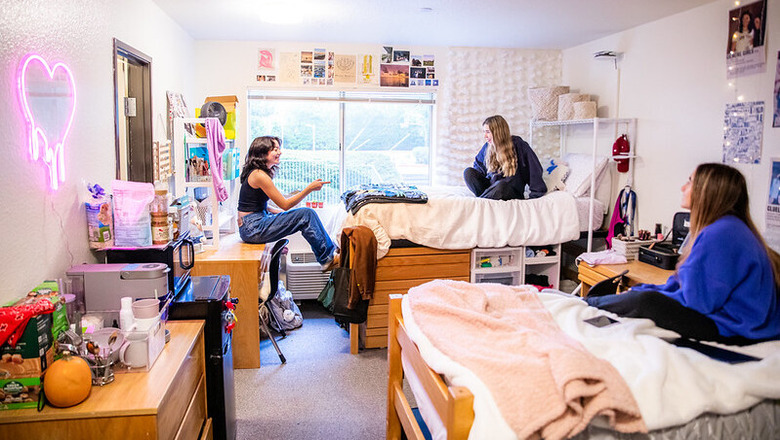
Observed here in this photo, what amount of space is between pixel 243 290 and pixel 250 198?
2.61 feet

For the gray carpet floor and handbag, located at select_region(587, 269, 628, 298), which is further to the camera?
handbag, located at select_region(587, 269, 628, 298)

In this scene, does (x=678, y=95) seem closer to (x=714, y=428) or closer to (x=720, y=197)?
(x=720, y=197)

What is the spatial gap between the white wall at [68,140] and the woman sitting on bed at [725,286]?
7.32 feet

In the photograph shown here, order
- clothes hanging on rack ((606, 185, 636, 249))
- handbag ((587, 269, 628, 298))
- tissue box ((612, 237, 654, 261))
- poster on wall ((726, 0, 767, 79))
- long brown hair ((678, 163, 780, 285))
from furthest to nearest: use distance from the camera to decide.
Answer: clothes hanging on rack ((606, 185, 636, 249))
tissue box ((612, 237, 654, 261))
poster on wall ((726, 0, 767, 79))
handbag ((587, 269, 628, 298))
long brown hair ((678, 163, 780, 285))

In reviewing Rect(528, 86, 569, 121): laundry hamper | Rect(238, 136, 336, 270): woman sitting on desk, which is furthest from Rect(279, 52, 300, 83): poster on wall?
Rect(528, 86, 569, 121): laundry hamper

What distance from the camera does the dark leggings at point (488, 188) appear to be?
14.0 ft

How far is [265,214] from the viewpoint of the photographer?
159 inches

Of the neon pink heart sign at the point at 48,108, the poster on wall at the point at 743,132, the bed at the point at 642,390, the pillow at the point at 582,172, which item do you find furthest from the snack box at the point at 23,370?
the pillow at the point at 582,172

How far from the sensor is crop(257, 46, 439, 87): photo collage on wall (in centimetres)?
508

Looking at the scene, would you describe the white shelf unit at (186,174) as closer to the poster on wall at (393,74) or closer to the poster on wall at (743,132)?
the poster on wall at (393,74)

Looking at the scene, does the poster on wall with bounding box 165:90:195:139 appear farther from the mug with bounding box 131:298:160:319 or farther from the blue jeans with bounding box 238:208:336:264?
the mug with bounding box 131:298:160:319

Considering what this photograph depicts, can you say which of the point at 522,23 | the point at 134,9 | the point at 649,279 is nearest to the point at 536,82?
the point at 522,23

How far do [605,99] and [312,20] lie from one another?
2558mm

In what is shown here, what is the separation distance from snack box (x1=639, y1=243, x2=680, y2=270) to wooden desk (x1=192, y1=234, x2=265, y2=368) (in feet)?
8.20
